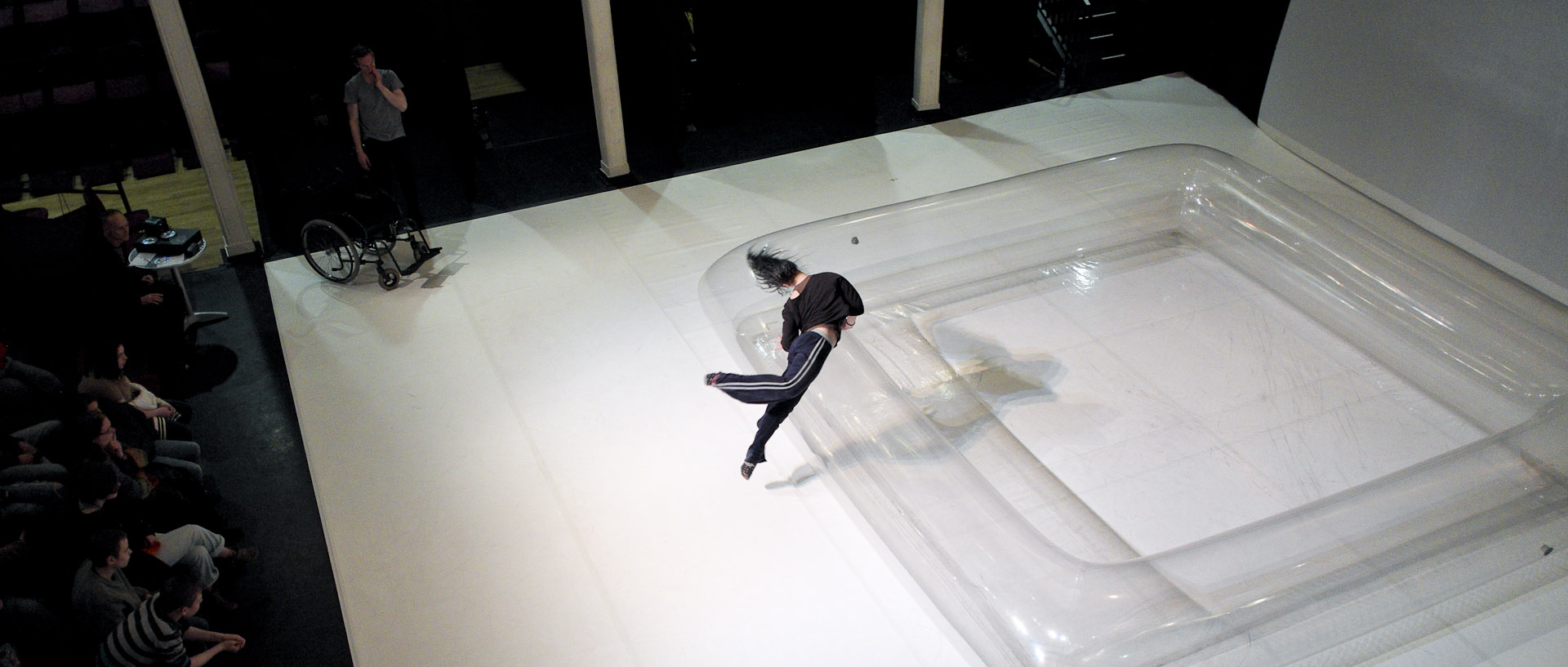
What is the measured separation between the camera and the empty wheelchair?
5.82 meters

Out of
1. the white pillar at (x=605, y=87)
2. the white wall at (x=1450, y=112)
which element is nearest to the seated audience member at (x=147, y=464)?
the white pillar at (x=605, y=87)

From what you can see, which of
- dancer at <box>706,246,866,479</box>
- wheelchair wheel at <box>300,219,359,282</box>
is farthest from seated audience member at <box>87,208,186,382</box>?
dancer at <box>706,246,866,479</box>

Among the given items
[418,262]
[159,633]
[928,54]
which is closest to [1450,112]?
[928,54]

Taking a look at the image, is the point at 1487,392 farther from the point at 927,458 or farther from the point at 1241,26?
the point at 1241,26

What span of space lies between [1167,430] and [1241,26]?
15.8 feet

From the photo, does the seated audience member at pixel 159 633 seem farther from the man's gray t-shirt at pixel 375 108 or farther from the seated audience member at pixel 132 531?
the man's gray t-shirt at pixel 375 108

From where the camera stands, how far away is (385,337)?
5.74 meters

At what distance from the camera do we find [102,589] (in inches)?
139

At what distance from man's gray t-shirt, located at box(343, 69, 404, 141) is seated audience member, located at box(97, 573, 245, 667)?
3115mm

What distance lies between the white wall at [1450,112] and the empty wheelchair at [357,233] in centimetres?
600

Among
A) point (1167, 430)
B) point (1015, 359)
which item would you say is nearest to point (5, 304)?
point (1015, 359)

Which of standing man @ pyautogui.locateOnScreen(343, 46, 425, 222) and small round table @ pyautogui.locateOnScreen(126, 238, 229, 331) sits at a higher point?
standing man @ pyautogui.locateOnScreen(343, 46, 425, 222)

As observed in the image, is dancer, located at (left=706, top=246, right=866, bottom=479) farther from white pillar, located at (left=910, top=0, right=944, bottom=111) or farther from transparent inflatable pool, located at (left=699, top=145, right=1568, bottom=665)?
white pillar, located at (left=910, top=0, right=944, bottom=111)

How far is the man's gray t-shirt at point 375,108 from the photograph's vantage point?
19.5ft
